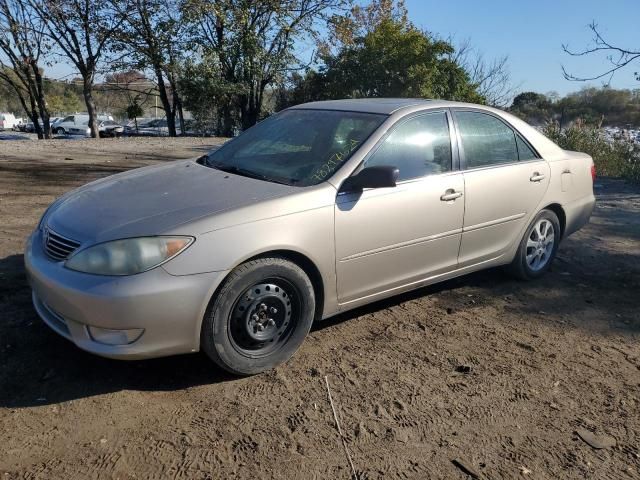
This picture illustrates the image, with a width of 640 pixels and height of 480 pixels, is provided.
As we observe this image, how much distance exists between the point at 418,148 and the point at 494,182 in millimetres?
767

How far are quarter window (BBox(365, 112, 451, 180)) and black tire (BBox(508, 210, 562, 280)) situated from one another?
4.01 feet

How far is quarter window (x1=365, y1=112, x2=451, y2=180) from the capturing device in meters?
3.81

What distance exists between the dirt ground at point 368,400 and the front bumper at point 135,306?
31 cm

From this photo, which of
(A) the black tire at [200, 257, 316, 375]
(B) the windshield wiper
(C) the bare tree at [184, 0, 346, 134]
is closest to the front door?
(A) the black tire at [200, 257, 316, 375]

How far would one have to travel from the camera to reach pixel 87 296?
279 centimetres

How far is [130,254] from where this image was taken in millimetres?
2859

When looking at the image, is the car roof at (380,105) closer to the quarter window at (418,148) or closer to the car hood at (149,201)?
the quarter window at (418,148)

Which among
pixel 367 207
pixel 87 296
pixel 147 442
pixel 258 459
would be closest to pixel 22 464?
pixel 147 442

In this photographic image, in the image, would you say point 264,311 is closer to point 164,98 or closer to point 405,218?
point 405,218

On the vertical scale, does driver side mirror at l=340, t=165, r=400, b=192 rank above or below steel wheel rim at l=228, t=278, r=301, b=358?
above

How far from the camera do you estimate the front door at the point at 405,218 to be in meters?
3.53

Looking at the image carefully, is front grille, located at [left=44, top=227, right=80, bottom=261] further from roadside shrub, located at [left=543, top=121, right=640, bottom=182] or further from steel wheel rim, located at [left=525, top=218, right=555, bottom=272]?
roadside shrub, located at [left=543, top=121, right=640, bottom=182]

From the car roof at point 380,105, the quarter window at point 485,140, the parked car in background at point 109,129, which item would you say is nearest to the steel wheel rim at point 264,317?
the car roof at point 380,105

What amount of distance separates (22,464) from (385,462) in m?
1.61
